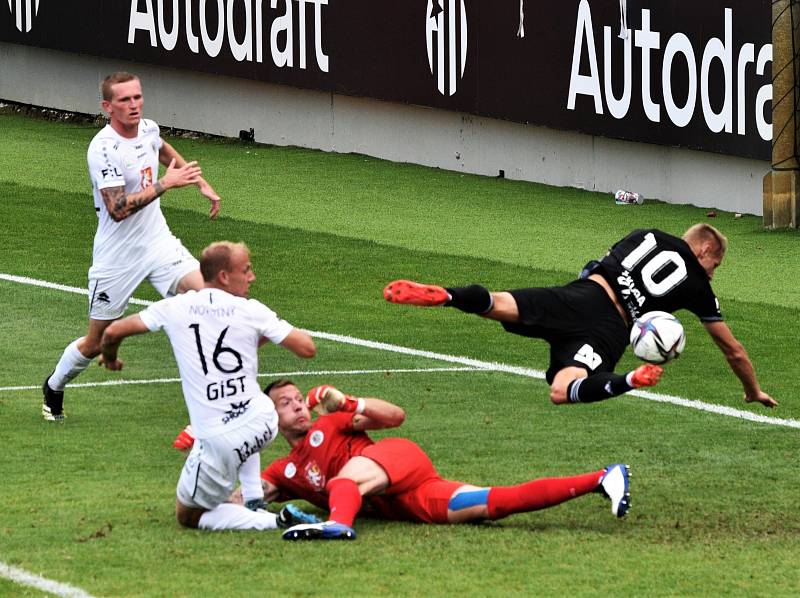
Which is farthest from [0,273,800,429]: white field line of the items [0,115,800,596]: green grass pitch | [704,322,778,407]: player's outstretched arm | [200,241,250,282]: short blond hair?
[200,241,250,282]: short blond hair

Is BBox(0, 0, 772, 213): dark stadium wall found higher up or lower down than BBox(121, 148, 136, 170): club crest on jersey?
higher up

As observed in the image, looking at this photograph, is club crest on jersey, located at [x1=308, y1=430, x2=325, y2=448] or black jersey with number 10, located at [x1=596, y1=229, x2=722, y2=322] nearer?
club crest on jersey, located at [x1=308, y1=430, x2=325, y2=448]

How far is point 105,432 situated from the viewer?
37.9ft

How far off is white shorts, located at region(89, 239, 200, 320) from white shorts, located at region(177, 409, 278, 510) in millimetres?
2953

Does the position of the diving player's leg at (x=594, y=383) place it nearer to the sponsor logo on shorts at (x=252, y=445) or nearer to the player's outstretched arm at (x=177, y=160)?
the sponsor logo on shorts at (x=252, y=445)

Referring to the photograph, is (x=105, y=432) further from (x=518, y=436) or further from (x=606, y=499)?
(x=606, y=499)

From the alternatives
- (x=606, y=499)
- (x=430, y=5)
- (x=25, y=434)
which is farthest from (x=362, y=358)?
(x=430, y=5)

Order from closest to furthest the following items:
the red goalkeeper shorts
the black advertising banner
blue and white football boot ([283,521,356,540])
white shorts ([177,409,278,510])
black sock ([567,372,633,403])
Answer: blue and white football boot ([283,521,356,540]) → white shorts ([177,409,278,510]) → the red goalkeeper shorts → black sock ([567,372,633,403]) → the black advertising banner

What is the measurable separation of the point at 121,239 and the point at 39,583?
4.07 m

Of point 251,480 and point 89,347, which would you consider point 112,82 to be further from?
point 251,480

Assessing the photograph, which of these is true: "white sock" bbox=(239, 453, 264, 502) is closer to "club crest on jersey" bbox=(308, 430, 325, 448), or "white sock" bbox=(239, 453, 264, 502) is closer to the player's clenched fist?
"club crest on jersey" bbox=(308, 430, 325, 448)

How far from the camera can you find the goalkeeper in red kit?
350 inches

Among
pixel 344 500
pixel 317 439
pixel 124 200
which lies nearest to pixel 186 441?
pixel 317 439

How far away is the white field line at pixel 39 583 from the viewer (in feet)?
26.1
